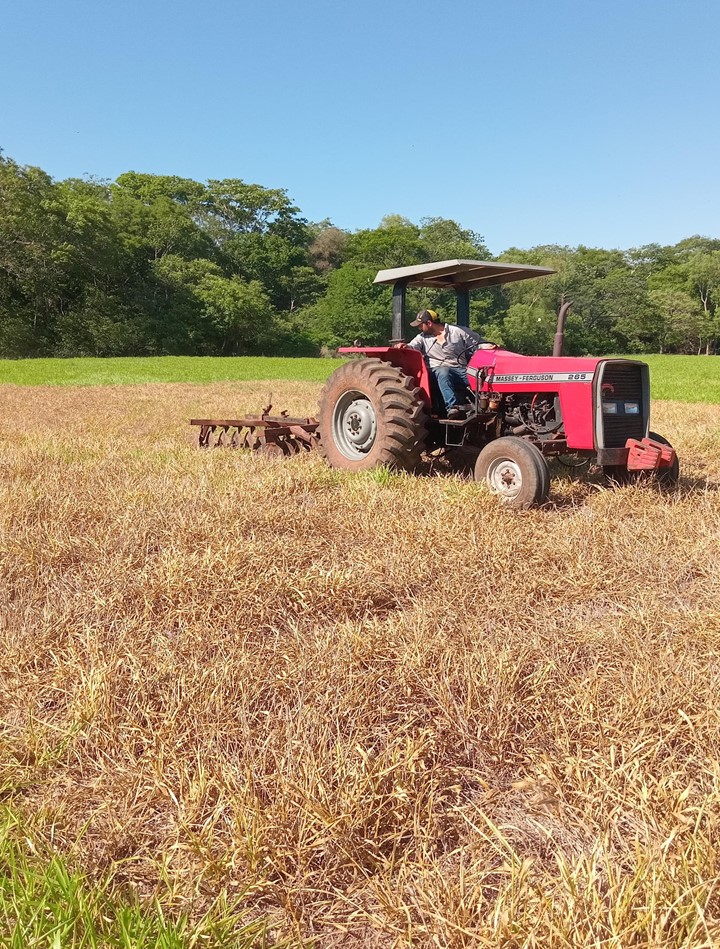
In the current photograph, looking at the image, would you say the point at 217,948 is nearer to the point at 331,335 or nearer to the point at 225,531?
the point at 225,531

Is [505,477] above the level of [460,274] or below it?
below

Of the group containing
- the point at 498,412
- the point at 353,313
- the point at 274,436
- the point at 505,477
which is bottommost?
the point at 505,477

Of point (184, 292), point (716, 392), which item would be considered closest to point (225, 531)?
point (716, 392)

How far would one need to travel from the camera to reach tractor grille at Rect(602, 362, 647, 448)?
4.95 m

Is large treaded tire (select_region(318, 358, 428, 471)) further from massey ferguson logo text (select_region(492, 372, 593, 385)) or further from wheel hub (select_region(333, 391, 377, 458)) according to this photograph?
massey ferguson logo text (select_region(492, 372, 593, 385))

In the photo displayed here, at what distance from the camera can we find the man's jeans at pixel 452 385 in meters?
5.58

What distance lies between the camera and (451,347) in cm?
571

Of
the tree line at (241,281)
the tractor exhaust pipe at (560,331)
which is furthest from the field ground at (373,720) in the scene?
the tree line at (241,281)

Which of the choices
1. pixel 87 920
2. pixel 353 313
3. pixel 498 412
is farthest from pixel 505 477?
pixel 353 313

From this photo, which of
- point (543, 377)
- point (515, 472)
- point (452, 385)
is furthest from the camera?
point (452, 385)

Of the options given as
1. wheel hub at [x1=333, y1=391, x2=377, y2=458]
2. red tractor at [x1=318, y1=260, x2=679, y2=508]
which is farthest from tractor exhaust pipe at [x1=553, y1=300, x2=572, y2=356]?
wheel hub at [x1=333, y1=391, x2=377, y2=458]

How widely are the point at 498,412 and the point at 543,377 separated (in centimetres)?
49

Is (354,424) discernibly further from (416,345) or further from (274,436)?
(274,436)

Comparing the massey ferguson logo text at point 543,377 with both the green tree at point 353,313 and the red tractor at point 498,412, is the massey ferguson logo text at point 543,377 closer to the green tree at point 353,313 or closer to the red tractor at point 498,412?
the red tractor at point 498,412
